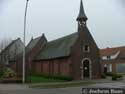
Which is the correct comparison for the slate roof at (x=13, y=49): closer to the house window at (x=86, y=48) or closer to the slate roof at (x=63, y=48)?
the slate roof at (x=63, y=48)

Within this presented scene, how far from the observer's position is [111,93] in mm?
9367

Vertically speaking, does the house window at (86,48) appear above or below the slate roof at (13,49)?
below

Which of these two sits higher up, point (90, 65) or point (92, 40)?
point (92, 40)

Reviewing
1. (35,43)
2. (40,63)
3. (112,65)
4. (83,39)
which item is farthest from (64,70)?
(112,65)

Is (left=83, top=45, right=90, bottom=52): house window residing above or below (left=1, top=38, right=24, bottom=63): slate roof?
below

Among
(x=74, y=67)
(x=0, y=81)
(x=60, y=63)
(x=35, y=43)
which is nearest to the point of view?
(x=0, y=81)

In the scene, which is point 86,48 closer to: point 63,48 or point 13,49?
point 63,48

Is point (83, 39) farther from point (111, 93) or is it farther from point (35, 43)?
point (111, 93)

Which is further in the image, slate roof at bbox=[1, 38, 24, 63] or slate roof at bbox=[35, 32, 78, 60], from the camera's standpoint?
slate roof at bbox=[1, 38, 24, 63]

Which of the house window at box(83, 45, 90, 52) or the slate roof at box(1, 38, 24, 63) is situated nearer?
the house window at box(83, 45, 90, 52)

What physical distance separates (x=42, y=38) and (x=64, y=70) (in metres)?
23.7

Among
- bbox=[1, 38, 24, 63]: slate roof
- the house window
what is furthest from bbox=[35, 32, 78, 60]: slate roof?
bbox=[1, 38, 24, 63]: slate roof

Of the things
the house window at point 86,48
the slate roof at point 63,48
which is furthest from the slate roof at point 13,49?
the house window at point 86,48

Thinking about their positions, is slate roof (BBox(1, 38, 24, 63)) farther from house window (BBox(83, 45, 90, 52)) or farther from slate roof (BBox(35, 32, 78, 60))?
house window (BBox(83, 45, 90, 52))
